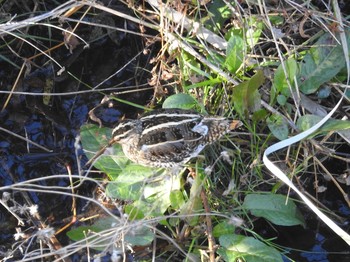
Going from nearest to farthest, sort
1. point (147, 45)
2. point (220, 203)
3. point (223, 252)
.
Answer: point (223, 252) < point (220, 203) < point (147, 45)

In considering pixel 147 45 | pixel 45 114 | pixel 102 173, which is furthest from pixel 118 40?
pixel 102 173

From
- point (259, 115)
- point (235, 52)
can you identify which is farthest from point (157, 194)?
point (235, 52)

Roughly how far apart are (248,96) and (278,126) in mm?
197

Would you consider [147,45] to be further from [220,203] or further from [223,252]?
[223,252]

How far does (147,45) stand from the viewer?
3.41m

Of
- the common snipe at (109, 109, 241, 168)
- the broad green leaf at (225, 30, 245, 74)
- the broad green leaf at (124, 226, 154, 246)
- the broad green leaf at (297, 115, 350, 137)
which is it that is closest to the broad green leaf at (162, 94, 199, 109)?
the common snipe at (109, 109, 241, 168)

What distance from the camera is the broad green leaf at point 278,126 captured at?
9.62 ft

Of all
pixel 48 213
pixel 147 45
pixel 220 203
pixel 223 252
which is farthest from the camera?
pixel 147 45

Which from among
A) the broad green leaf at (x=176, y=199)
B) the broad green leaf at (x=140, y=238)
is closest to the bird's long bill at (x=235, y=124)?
the broad green leaf at (x=176, y=199)

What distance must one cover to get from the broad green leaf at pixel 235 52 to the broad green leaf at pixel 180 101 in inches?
9.9

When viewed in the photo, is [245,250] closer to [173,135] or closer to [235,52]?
[173,135]

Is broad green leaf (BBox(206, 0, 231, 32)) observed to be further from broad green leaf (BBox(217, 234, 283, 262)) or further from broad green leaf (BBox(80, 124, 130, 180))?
broad green leaf (BBox(217, 234, 283, 262))

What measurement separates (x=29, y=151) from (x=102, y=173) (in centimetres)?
43

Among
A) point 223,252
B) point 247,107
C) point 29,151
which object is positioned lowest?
point 223,252
